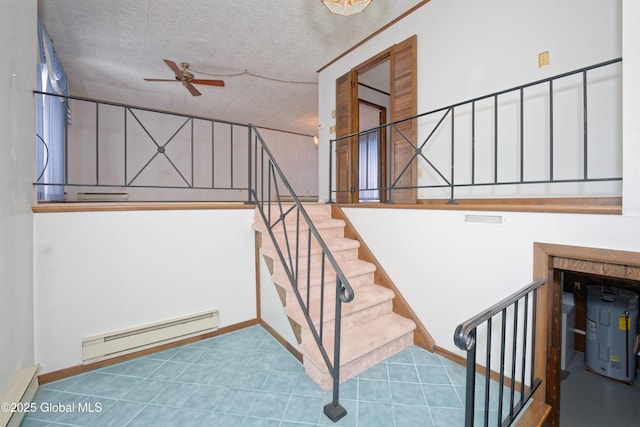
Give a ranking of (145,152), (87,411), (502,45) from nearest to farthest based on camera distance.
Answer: (87,411), (502,45), (145,152)

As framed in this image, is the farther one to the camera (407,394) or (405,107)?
(405,107)

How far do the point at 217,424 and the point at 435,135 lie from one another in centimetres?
306

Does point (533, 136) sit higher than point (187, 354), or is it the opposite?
point (533, 136)

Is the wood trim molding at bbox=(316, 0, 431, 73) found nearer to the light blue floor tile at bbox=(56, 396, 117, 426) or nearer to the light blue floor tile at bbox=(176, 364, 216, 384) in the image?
the light blue floor tile at bbox=(176, 364, 216, 384)

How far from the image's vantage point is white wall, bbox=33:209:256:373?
1.92m

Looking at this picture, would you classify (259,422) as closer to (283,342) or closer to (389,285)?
(283,342)

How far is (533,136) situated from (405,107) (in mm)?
1377

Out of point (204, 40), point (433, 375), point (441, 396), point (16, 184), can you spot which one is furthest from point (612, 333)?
point (204, 40)

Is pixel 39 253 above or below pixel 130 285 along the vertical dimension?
above

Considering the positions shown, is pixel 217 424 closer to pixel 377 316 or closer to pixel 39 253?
pixel 377 316

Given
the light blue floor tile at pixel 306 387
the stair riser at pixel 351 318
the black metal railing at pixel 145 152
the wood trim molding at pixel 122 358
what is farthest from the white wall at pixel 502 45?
the black metal railing at pixel 145 152

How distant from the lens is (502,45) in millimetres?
2488

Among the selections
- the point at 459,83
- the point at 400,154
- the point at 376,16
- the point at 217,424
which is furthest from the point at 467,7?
the point at 217,424

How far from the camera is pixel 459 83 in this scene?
2.79 metres
